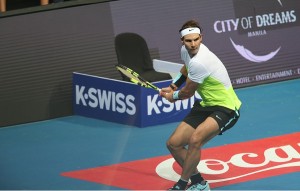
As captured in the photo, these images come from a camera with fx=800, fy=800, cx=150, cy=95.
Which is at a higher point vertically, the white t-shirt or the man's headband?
the man's headband

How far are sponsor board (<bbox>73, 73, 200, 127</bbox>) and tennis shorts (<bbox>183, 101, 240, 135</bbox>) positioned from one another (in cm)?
312

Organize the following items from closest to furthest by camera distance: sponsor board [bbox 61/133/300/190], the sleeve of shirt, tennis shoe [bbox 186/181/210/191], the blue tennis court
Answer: the sleeve of shirt < tennis shoe [bbox 186/181/210/191] < sponsor board [bbox 61/133/300/190] < the blue tennis court

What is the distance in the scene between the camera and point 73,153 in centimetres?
1186

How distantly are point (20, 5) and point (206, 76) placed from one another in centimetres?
614

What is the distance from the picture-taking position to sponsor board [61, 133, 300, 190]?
33.7ft

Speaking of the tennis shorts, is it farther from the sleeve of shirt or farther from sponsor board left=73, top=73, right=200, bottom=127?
sponsor board left=73, top=73, right=200, bottom=127

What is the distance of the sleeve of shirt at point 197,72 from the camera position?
9.37m

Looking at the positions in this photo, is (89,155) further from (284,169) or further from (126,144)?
(284,169)

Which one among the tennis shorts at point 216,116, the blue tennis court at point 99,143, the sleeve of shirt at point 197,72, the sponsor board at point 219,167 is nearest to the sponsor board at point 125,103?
the blue tennis court at point 99,143

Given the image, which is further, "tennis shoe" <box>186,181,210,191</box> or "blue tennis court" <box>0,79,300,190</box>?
"blue tennis court" <box>0,79,300,190</box>

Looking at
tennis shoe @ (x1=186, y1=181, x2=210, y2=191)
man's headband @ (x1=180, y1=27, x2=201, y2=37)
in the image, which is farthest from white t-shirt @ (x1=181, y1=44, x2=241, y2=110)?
tennis shoe @ (x1=186, y1=181, x2=210, y2=191)

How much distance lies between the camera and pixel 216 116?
948 cm

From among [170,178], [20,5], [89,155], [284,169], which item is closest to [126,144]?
[89,155]

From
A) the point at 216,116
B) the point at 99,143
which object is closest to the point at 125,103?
the point at 99,143
